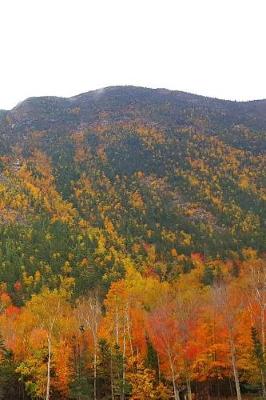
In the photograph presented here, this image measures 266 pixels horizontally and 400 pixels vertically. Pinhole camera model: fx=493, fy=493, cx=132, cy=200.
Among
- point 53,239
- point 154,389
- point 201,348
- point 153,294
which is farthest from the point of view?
point 53,239

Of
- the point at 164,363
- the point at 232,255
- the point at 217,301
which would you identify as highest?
the point at 217,301

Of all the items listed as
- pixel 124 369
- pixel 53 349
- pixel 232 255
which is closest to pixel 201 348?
pixel 124 369

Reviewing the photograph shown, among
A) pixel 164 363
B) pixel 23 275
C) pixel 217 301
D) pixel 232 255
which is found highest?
pixel 217 301

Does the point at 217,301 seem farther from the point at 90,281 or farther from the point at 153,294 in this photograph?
the point at 90,281

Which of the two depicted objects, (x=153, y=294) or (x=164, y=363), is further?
(x=153, y=294)

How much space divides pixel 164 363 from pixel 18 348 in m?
19.3

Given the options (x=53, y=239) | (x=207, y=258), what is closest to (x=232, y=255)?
(x=207, y=258)

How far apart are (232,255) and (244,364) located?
12552 cm

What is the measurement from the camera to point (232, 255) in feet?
585

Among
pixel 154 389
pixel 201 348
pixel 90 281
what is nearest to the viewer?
pixel 201 348

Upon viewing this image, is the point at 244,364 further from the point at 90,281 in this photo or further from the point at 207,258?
the point at 207,258

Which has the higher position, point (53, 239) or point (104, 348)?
point (104, 348)

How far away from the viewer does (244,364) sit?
180ft

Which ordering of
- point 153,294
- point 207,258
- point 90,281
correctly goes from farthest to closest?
point 207,258 → point 90,281 → point 153,294
